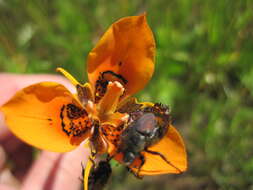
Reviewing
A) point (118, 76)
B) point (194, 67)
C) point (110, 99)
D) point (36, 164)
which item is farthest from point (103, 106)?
point (194, 67)

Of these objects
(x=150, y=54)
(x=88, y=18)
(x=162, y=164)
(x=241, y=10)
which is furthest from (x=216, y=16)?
(x=162, y=164)

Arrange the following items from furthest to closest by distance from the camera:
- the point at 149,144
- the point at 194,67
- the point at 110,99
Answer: the point at 194,67 → the point at 110,99 → the point at 149,144

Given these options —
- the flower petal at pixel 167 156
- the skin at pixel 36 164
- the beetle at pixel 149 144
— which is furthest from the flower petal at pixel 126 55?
the skin at pixel 36 164

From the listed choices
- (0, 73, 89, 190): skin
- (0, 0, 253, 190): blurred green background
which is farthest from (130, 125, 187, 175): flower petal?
(0, 0, 253, 190): blurred green background

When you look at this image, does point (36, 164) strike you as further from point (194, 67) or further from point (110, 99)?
point (194, 67)

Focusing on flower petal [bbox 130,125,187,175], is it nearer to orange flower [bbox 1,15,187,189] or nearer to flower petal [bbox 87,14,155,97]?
orange flower [bbox 1,15,187,189]

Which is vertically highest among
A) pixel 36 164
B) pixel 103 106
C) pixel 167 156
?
pixel 103 106
